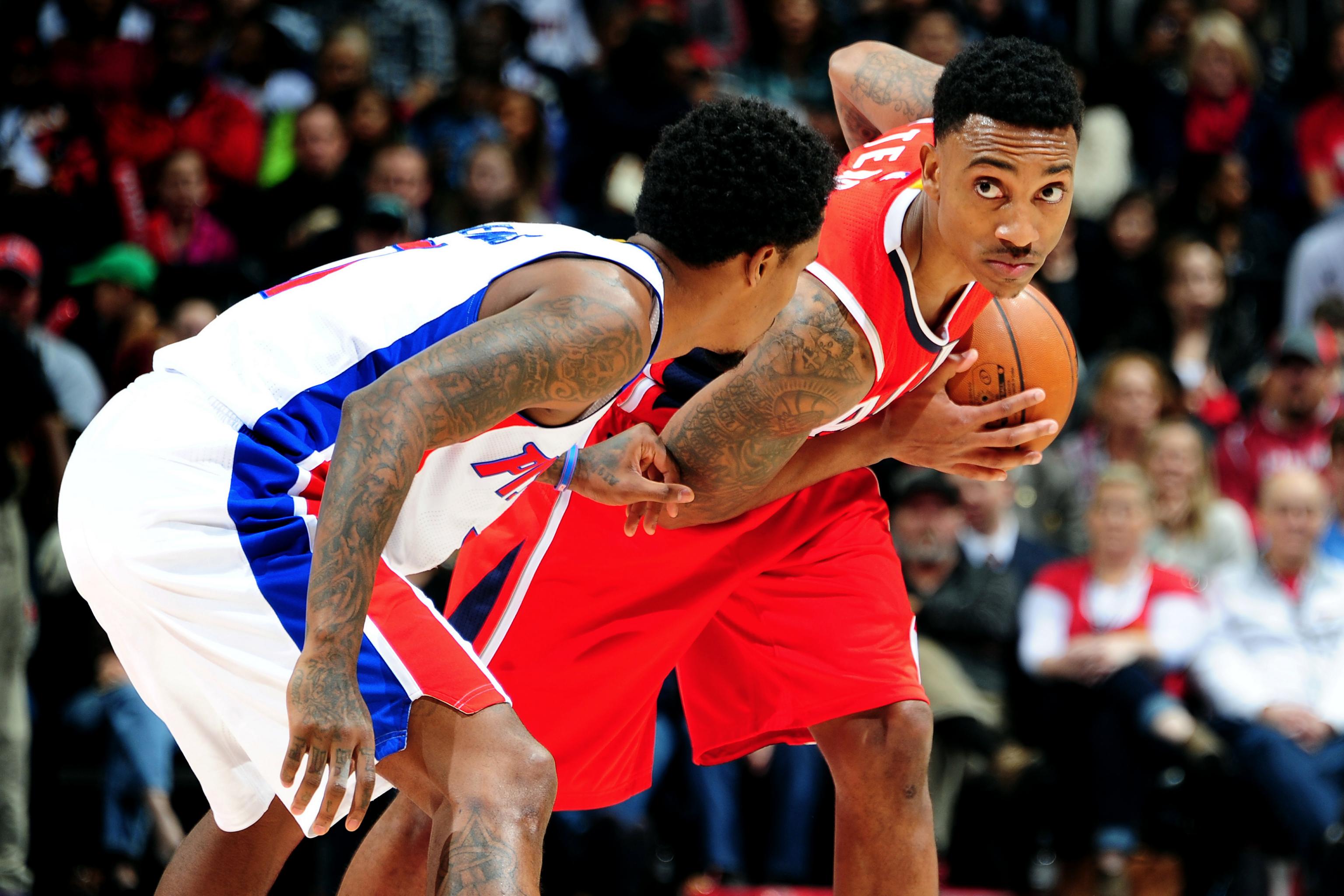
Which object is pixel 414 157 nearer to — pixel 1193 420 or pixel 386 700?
pixel 1193 420

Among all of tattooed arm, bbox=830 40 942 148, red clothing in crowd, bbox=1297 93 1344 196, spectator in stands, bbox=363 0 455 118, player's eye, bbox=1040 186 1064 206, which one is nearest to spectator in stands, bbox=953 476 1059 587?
tattooed arm, bbox=830 40 942 148

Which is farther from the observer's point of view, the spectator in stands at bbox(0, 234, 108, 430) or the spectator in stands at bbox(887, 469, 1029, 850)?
the spectator in stands at bbox(0, 234, 108, 430)

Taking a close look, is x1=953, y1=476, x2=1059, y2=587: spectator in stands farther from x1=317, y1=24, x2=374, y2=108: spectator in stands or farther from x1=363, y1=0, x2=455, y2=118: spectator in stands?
x1=363, y1=0, x2=455, y2=118: spectator in stands

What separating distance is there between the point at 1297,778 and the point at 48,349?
515 cm

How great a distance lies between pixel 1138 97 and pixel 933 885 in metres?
7.00

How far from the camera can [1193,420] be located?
7.79m

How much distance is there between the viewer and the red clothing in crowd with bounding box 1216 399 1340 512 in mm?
7742

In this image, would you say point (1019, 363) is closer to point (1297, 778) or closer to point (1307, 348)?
point (1297, 778)

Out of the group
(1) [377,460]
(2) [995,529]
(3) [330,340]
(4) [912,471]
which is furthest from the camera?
(2) [995,529]

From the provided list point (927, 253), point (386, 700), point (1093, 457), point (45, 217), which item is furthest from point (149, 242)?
point (386, 700)

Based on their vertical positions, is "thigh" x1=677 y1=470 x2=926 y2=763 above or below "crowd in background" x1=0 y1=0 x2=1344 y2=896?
above

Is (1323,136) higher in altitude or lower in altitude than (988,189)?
Result: lower

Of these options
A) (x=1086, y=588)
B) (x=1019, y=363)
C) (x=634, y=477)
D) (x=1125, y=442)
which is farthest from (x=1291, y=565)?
(x=634, y=477)

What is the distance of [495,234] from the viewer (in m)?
3.19
